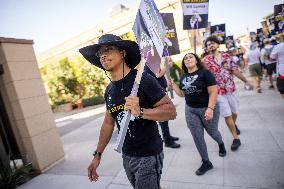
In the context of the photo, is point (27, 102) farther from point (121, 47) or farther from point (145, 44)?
point (145, 44)

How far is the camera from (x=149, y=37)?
1.89 m

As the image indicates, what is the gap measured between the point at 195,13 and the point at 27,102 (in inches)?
153

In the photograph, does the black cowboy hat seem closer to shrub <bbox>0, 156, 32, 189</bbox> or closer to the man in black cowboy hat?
the man in black cowboy hat

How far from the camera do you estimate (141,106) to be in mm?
2102

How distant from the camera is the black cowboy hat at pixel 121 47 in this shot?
6.95 ft

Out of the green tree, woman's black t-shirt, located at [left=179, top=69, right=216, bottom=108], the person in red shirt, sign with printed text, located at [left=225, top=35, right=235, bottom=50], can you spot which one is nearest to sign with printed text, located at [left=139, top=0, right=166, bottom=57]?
woman's black t-shirt, located at [left=179, top=69, right=216, bottom=108]

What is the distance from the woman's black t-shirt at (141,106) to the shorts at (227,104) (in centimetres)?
243

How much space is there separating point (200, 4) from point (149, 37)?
3713mm

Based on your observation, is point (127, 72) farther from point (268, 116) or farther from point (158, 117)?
point (268, 116)

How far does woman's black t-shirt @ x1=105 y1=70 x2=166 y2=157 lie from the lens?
208 centimetres

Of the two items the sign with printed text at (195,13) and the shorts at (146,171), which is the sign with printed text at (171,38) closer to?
the sign with printed text at (195,13)

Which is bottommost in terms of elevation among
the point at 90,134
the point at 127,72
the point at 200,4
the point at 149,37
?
the point at 90,134

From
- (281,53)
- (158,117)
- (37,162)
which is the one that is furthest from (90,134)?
(158,117)

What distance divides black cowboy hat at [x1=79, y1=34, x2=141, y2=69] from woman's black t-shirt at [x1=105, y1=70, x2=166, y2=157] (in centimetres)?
16
